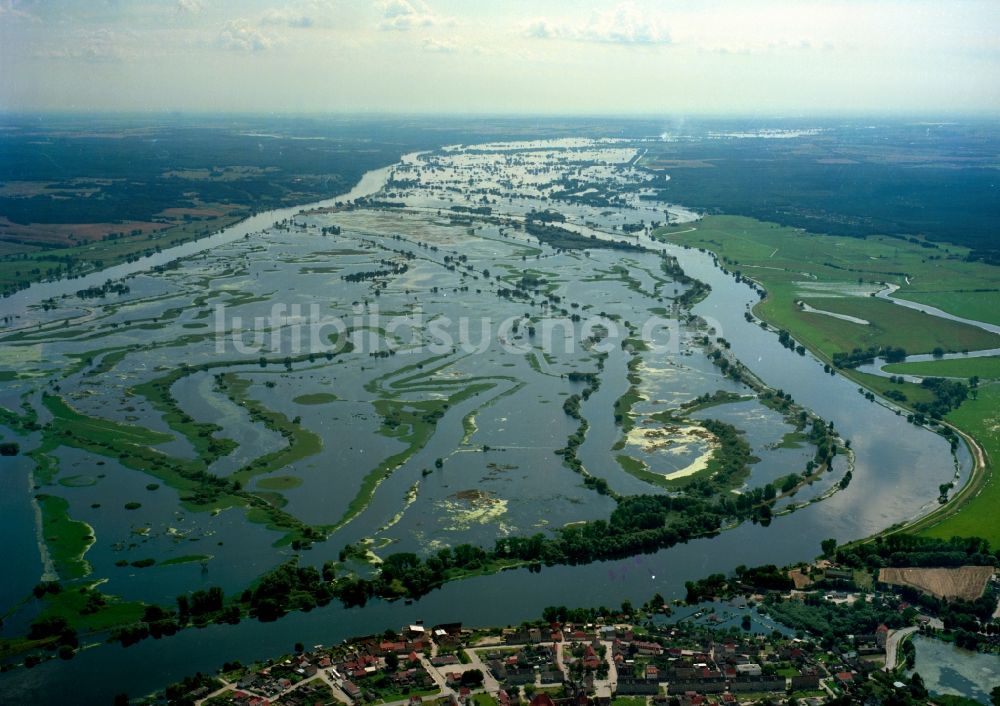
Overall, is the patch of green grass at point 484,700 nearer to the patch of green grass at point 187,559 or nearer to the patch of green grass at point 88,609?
the patch of green grass at point 88,609

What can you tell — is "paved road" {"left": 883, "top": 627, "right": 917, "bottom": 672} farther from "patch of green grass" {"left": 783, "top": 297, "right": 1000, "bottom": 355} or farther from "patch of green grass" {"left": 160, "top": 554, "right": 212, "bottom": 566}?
"patch of green grass" {"left": 783, "top": 297, "right": 1000, "bottom": 355}

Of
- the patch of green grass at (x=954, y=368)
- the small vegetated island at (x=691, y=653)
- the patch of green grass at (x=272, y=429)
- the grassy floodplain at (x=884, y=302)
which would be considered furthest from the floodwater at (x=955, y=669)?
the patch of green grass at (x=954, y=368)

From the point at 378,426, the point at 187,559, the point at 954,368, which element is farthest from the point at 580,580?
the point at 954,368

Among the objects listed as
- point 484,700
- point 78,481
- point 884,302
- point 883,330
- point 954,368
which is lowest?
point 484,700

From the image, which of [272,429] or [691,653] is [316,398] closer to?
[272,429]

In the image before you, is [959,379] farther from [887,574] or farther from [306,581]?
[306,581]

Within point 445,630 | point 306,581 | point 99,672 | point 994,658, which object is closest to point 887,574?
point 994,658

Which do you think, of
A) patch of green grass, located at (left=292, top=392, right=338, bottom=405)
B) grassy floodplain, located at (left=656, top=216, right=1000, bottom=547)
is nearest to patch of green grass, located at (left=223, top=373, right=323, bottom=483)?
patch of green grass, located at (left=292, top=392, right=338, bottom=405)
